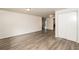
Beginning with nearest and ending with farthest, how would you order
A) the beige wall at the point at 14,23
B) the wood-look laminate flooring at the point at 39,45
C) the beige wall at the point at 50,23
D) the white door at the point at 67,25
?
the wood-look laminate flooring at the point at 39,45, the white door at the point at 67,25, the beige wall at the point at 14,23, the beige wall at the point at 50,23

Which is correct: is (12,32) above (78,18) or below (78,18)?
below

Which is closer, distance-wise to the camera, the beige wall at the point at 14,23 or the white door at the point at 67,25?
the white door at the point at 67,25

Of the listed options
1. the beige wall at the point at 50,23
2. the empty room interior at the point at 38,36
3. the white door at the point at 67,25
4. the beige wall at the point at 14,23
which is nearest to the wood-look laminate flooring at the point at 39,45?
the empty room interior at the point at 38,36

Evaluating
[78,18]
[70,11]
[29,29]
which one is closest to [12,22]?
[29,29]

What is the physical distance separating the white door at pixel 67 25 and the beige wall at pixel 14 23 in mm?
3286

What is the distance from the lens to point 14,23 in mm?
6516

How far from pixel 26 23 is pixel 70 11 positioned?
4.50 m

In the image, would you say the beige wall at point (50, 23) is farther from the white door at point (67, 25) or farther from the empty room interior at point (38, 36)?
the white door at point (67, 25)

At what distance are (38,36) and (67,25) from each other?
236cm

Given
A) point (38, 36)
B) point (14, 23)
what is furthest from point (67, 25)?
point (14, 23)

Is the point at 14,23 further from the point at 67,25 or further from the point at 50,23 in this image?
the point at 50,23

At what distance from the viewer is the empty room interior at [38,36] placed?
12.5 ft
